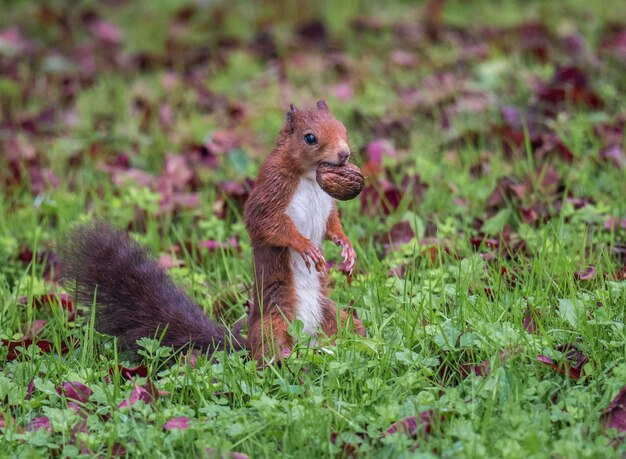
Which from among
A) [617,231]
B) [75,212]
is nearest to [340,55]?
[75,212]

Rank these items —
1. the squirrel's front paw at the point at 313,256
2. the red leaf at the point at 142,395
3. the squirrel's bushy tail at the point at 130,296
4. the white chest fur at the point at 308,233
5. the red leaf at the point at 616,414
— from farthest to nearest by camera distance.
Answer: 1. the squirrel's bushy tail at the point at 130,296
2. the white chest fur at the point at 308,233
3. the squirrel's front paw at the point at 313,256
4. the red leaf at the point at 142,395
5. the red leaf at the point at 616,414

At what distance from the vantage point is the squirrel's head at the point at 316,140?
3232 millimetres

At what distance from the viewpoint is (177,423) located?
2898 mm

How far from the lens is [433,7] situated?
8234mm

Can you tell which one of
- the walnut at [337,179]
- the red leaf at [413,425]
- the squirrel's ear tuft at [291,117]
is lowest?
the red leaf at [413,425]

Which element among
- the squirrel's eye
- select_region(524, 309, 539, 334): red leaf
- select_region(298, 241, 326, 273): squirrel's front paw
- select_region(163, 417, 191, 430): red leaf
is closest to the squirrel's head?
the squirrel's eye

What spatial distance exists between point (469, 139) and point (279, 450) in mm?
2980

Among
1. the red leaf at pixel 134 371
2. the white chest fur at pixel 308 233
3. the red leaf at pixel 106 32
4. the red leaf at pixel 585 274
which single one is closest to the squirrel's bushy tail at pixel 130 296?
the red leaf at pixel 134 371

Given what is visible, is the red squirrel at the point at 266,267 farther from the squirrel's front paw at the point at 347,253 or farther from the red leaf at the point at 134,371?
the red leaf at the point at 134,371

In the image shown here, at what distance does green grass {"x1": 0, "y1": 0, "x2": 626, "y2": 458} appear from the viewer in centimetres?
286

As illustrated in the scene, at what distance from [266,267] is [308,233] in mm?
182

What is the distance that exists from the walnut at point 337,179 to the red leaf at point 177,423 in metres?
0.86

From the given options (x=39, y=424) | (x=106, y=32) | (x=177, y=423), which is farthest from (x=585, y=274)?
(x=106, y=32)

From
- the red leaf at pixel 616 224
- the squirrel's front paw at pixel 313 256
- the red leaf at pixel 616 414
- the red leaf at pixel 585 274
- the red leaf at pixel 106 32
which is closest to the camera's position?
the red leaf at pixel 616 414
